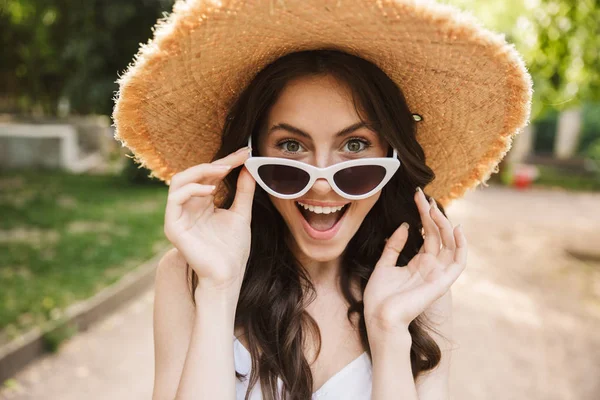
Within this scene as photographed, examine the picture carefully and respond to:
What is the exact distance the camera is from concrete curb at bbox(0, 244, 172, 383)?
163 inches

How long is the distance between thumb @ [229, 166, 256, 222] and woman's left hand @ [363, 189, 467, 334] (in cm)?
51

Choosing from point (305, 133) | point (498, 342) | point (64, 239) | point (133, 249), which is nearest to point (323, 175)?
point (305, 133)

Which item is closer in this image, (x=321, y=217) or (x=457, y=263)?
(x=457, y=263)

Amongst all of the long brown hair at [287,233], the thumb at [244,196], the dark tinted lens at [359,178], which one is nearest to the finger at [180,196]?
the thumb at [244,196]

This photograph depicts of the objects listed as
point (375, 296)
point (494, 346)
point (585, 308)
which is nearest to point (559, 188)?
point (585, 308)

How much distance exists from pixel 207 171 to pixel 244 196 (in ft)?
0.56

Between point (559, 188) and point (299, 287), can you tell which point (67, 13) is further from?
point (559, 188)

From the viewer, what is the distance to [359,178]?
1766mm

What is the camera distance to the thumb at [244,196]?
6.01ft

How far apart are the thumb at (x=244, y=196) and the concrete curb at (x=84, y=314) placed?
3179 mm

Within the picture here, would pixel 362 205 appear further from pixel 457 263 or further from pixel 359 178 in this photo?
pixel 457 263

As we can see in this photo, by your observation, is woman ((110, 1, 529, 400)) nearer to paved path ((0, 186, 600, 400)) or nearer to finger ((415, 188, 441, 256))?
finger ((415, 188, 441, 256))

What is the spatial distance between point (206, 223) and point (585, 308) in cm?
600

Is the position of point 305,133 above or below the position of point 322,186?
above
